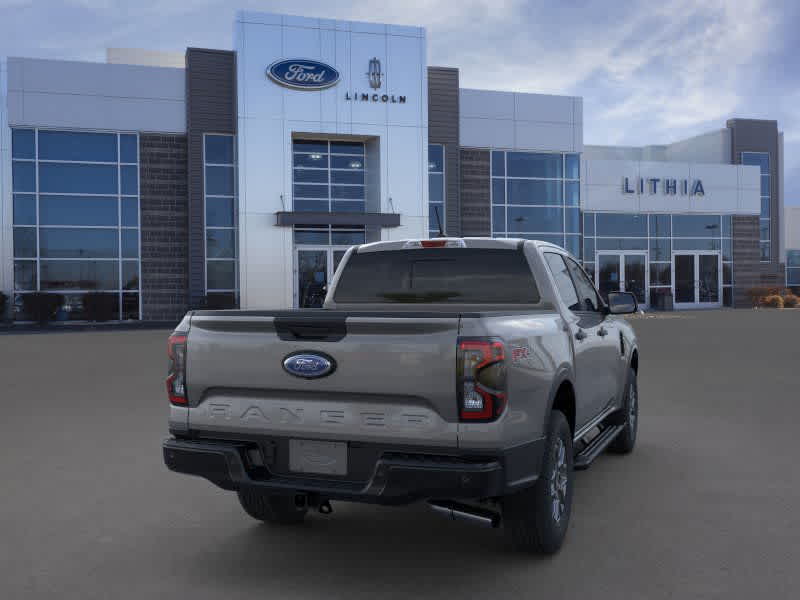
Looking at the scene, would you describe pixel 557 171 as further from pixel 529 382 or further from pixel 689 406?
pixel 529 382

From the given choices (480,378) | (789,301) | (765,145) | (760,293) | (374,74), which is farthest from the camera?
(765,145)

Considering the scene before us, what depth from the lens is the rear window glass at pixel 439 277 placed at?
5297 millimetres

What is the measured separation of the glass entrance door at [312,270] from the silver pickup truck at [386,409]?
2394cm

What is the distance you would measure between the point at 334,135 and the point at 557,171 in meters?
10.1

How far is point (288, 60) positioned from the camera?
27.6m

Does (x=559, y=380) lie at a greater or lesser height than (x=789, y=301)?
greater

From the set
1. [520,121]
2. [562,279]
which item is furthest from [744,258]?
[562,279]

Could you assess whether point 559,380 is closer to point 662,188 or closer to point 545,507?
point 545,507

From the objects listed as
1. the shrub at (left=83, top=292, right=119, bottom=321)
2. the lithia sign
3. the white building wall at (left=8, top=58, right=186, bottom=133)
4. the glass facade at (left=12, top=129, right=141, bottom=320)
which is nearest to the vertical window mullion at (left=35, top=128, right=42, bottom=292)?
the glass facade at (left=12, top=129, right=141, bottom=320)

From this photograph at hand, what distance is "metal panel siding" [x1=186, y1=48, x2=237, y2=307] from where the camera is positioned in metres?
27.8

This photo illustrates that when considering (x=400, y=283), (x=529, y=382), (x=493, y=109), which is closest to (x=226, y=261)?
(x=493, y=109)

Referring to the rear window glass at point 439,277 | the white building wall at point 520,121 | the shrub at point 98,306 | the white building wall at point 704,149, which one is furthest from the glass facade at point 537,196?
the rear window glass at point 439,277

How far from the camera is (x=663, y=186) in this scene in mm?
36438

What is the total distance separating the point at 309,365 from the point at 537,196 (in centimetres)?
3004
